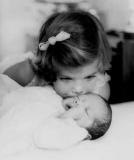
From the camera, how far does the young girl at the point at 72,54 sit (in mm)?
1306

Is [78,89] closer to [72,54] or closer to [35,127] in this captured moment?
[72,54]

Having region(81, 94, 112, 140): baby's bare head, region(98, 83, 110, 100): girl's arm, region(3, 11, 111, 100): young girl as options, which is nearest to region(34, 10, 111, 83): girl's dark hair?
region(3, 11, 111, 100): young girl

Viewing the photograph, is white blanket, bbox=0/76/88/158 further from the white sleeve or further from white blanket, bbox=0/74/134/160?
the white sleeve

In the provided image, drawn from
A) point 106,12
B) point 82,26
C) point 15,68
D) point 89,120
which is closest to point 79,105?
point 89,120

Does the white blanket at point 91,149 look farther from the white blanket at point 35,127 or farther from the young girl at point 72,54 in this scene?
the young girl at point 72,54

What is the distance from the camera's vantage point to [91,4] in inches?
104

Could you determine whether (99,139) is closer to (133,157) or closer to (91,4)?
(133,157)

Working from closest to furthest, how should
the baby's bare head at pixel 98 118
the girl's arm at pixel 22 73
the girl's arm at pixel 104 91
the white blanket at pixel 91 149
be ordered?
the white blanket at pixel 91 149, the baby's bare head at pixel 98 118, the girl's arm at pixel 104 91, the girl's arm at pixel 22 73

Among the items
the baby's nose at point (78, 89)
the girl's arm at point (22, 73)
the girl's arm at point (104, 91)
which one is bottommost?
the girl's arm at point (104, 91)

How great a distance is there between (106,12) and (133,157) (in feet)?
5.65

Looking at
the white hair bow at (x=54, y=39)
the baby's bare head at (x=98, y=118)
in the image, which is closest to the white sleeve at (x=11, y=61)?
the white hair bow at (x=54, y=39)

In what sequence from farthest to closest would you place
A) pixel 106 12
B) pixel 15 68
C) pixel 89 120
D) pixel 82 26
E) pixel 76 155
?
pixel 106 12, pixel 15 68, pixel 82 26, pixel 89 120, pixel 76 155

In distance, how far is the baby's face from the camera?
1.09 m

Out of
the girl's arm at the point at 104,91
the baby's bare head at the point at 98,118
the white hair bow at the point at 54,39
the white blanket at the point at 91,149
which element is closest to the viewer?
the white blanket at the point at 91,149
